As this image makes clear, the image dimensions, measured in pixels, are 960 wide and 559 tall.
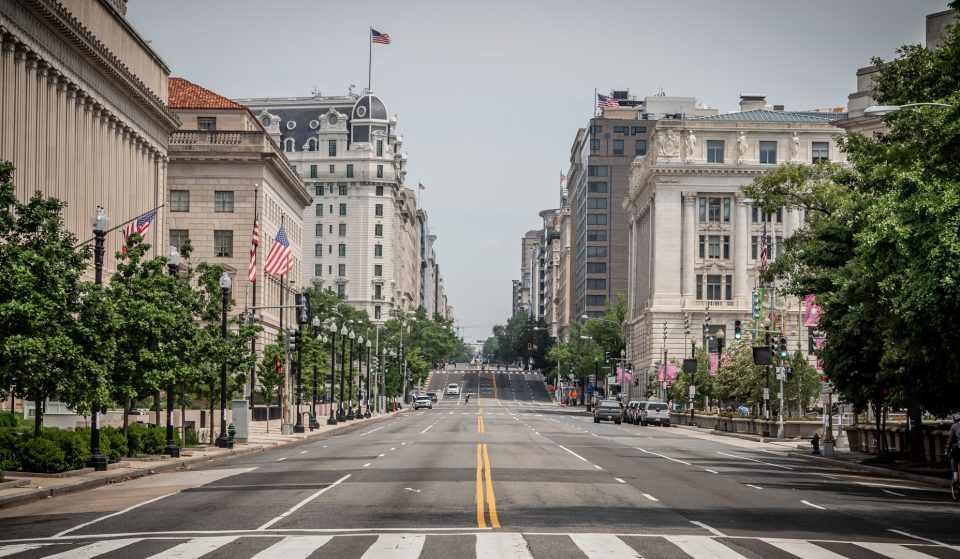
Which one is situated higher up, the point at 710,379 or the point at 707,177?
the point at 707,177

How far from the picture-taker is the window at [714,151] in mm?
130750

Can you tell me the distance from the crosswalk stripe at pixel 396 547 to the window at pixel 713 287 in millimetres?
115755

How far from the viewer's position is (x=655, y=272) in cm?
13112

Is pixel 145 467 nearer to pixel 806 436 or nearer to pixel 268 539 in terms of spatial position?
pixel 268 539

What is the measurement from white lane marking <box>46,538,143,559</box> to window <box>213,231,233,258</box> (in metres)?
78.7

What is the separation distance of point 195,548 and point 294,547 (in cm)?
142

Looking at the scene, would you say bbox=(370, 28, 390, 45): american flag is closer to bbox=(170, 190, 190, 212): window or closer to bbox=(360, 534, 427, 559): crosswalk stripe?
bbox=(170, 190, 190, 212): window

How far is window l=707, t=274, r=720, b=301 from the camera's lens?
132m

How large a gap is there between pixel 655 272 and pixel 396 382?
1434 inches

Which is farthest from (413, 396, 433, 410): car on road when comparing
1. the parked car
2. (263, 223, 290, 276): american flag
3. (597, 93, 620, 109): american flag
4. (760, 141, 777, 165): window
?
(263, 223, 290, 276): american flag

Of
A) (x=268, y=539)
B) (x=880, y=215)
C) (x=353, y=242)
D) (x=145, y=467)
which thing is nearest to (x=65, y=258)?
(x=145, y=467)

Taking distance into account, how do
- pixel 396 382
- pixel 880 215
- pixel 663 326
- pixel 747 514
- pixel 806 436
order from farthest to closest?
pixel 396 382, pixel 663 326, pixel 806 436, pixel 880 215, pixel 747 514

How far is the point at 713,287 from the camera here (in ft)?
433

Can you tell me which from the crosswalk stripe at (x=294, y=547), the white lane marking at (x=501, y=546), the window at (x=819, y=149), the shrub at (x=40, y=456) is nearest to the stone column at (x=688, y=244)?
the window at (x=819, y=149)
